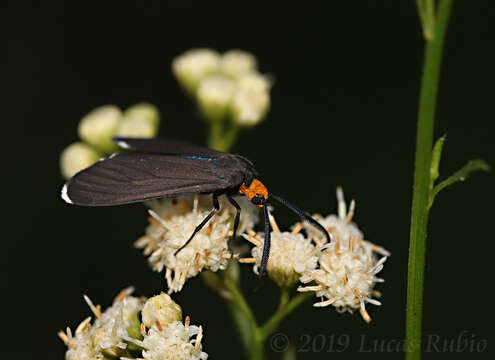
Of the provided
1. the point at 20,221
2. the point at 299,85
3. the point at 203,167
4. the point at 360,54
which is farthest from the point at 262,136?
the point at 203,167

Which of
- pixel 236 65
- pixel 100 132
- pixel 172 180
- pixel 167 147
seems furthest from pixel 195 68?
pixel 172 180

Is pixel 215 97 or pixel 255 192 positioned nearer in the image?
pixel 255 192

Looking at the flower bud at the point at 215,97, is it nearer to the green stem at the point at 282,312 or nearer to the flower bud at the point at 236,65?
the flower bud at the point at 236,65

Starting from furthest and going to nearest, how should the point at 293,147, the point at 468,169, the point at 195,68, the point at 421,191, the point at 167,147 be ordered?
the point at 293,147
the point at 195,68
the point at 167,147
the point at 421,191
the point at 468,169

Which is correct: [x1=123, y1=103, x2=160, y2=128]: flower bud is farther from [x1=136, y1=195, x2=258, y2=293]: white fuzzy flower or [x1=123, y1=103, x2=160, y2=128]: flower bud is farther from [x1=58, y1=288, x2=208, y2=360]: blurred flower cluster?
[x1=58, y1=288, x2=208, y2=360]: blurred flower cluster

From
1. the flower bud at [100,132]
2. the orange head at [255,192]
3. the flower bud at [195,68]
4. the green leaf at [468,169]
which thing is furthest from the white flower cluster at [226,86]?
the green leaf at [468,169]

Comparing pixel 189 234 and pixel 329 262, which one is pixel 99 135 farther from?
pixel 329 262

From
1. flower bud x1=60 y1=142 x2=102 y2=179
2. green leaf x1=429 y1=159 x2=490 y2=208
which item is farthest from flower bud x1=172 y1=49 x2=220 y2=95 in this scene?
green leaf x1=429 y1=159 x2=490 y2=208
